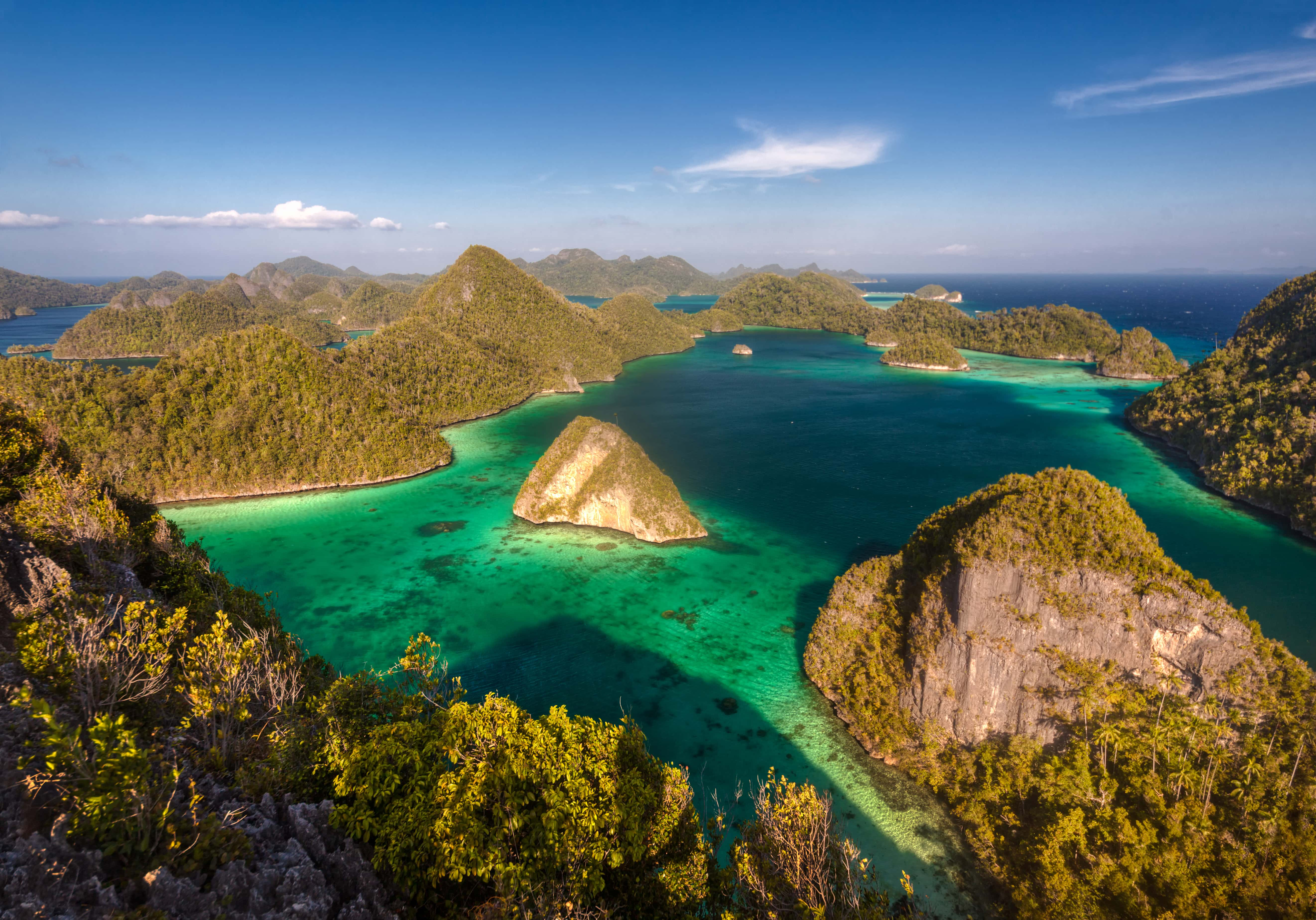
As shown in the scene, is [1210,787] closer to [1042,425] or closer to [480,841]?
[480,841]

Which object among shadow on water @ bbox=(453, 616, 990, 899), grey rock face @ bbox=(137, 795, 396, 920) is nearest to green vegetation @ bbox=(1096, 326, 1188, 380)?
shadow on water @ bbox=(453, 616, 990, 899)

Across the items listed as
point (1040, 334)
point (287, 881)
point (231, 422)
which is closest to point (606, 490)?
point (287, 881)

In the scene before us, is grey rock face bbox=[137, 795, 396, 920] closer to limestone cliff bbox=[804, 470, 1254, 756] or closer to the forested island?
limestone cliff bbox=[804, 470, 1254, 756]

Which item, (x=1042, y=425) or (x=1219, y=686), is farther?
(x=1042, y=425)

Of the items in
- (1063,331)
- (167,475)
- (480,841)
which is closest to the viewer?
(480,841)

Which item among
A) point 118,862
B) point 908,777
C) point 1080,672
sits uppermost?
point 118,862

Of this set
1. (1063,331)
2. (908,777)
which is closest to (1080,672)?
(908,777)

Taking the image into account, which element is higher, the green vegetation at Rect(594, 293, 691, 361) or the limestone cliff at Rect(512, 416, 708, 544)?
the green vegetation at Rect(594, 293, 691, 361)

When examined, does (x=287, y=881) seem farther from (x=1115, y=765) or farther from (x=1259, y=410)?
(x=1259, y=410)
